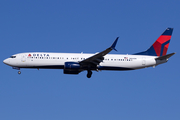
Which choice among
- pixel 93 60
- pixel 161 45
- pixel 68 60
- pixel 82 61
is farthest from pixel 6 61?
pixel 161 45

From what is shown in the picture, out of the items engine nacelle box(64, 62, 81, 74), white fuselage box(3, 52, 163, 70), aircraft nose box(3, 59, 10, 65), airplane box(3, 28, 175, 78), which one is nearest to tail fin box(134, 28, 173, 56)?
airplane box(3, 28, 175, 78)

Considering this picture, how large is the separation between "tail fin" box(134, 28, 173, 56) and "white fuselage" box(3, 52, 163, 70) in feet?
7.42

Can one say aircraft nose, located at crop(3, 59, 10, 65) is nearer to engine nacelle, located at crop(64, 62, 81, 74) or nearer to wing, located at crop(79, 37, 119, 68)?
engine nacelle, located at crop(64, 62, 81, 74)

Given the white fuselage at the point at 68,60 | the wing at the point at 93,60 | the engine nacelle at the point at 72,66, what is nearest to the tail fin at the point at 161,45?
the white fuselage at the point at 68,60

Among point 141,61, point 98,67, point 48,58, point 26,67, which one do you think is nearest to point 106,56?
point 98,67

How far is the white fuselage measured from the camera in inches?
1786

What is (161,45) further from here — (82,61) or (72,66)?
(72,66)

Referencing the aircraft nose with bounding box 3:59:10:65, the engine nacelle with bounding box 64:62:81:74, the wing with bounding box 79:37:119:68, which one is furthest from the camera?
the aircraft nose with bounding box 3:59:10:65

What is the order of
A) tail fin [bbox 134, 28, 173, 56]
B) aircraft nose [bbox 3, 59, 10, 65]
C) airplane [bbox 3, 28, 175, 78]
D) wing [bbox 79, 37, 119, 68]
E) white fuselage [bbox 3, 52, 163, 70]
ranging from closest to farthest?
1. wing [bbox 79, 37, 119, 68]
2. airplane [bbox 3, 28, 175, 78]
3. white fuselage [bbox 3, 52, 163, 70]
4. aircraft nose [bbox 3, 59, 10, 65]
5. tail fin [bbox 134, 28, 173, 56]

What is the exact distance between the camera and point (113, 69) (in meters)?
46.8

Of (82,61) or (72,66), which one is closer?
(72,66)

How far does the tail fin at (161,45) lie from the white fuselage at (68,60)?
7.42ft

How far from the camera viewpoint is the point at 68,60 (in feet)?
150

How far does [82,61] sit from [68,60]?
7.78 ft
